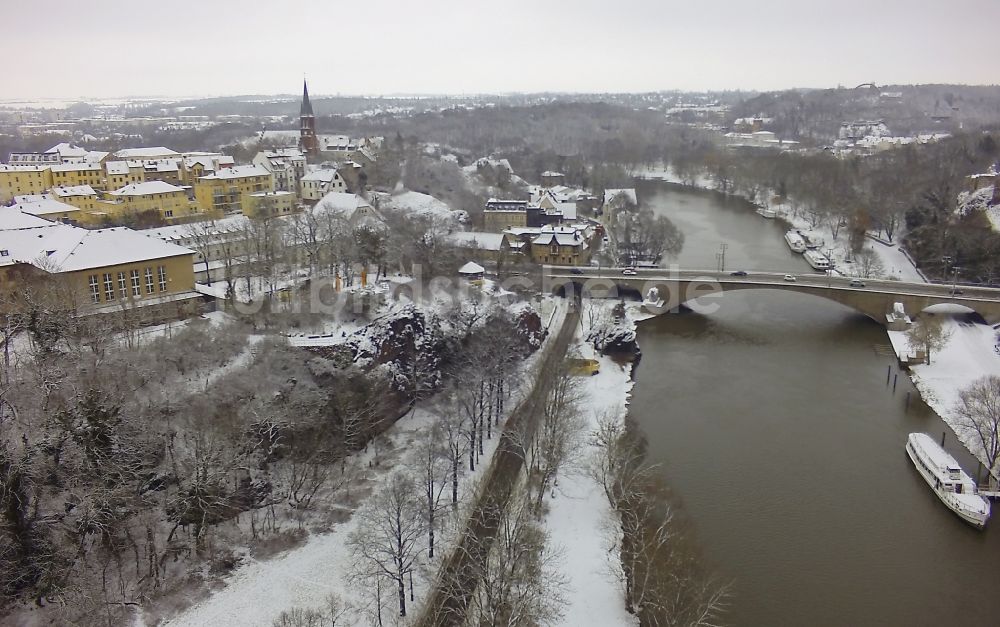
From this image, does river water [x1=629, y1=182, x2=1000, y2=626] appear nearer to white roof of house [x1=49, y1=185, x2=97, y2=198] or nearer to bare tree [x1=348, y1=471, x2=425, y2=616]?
bare tree [x1=348, y1=471, x2=425, y2=616]

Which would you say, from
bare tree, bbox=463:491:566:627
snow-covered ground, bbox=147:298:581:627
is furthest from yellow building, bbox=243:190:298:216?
bare tree, bbox=463:491:566:627

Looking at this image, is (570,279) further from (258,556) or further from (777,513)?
(258,556)

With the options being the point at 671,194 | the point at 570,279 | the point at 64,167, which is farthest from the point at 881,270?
the point at 64,167

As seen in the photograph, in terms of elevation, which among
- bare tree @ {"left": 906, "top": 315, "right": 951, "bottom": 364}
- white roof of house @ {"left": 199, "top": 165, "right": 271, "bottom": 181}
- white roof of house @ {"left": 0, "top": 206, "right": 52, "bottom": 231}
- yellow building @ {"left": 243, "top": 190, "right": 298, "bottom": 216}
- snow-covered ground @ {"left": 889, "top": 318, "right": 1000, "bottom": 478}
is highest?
white roof of house @ {"left": 199, "top": 165, "right": 271, "bottom": 181}

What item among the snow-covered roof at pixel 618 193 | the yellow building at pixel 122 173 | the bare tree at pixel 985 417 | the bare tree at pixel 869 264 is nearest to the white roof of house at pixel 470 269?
the bare tree at pixel 985 417

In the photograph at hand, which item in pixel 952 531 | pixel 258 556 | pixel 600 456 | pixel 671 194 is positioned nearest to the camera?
pixel 258 556

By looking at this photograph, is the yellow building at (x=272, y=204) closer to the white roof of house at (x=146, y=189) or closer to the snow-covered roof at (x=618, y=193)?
the white roof of house at (x=146, y=189)
